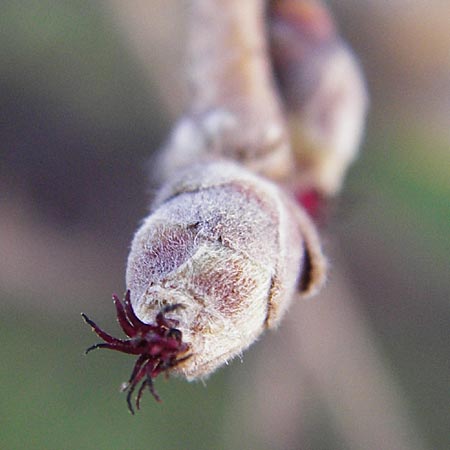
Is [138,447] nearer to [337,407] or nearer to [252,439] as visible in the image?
[252,439]

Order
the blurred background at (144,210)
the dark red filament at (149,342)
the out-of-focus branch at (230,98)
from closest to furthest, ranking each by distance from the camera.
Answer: the dark red filament at (149,342) → the out-of-focus branch at (230,98) → the blurred background at (144,210)

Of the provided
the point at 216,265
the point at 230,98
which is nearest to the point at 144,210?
the point at 230,98

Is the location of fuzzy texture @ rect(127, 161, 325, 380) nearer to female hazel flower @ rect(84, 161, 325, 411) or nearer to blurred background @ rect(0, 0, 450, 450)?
female hazel flower @ rect(84, 161, 325, 411)

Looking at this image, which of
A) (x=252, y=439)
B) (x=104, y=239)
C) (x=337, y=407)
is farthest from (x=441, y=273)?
(x=104, y=239)

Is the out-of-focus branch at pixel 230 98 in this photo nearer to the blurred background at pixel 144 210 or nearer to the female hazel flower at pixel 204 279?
the female hazel flower at pixel 204 279

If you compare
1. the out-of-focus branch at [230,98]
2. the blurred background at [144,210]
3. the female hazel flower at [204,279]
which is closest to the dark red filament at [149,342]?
the female hazel flower at [204,279]

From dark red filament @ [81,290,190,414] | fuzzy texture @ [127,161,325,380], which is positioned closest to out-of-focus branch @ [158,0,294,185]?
fuzzy texture @ [127,161,325,380]

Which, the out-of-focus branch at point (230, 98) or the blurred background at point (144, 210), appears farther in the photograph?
the blurred background at point (144, 210)

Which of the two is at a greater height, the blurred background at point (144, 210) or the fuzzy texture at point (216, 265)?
the fuzzy texture at point (216, 265)
